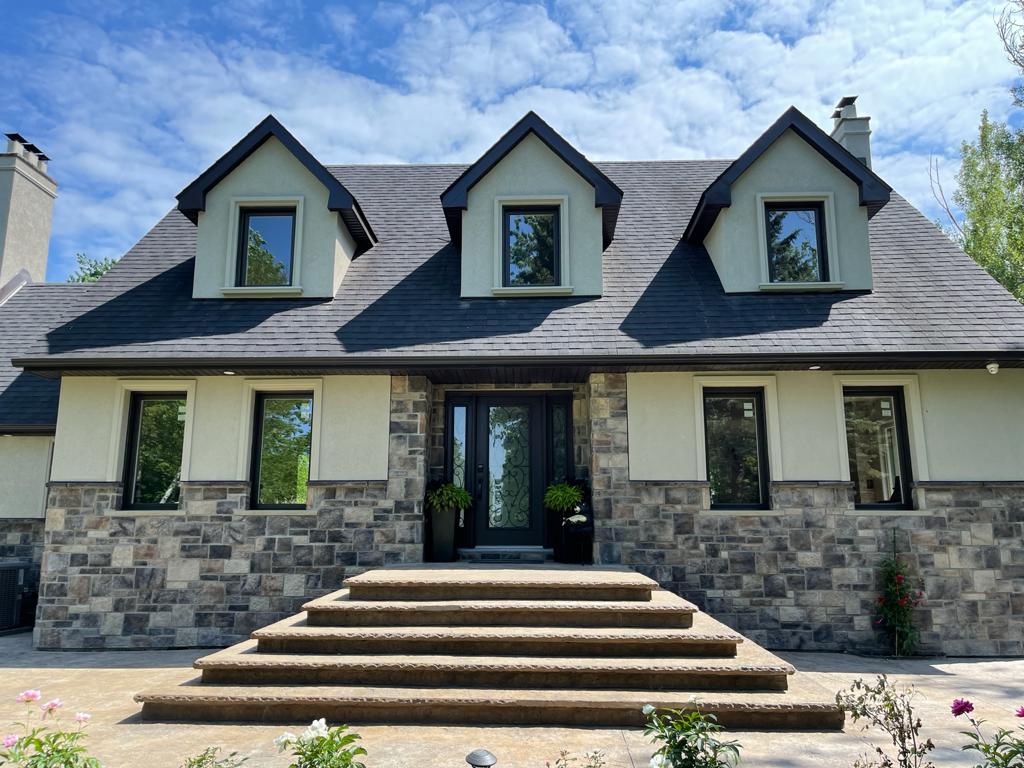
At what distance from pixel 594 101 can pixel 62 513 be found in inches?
359

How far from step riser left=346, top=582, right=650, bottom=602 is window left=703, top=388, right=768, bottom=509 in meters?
2.72

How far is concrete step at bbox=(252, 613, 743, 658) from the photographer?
5230mm

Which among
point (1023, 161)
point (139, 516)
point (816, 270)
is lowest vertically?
point (139, 516)

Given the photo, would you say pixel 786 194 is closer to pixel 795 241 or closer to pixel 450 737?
pixel 795 241

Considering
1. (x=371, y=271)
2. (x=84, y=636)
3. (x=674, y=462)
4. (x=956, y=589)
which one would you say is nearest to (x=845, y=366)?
(x=674, y=462)

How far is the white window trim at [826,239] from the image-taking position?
8.76 meters

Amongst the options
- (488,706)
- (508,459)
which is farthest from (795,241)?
(488,706)

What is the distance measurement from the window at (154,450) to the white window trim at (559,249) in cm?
468

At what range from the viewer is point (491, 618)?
5.76 m

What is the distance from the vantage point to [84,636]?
25.5 feet

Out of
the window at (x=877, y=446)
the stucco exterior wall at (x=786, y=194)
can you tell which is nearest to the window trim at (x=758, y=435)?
the window at (x=877, y=446)

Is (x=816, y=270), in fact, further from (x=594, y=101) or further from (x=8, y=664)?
(x=8, y=664)

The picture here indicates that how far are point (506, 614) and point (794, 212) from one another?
711 cm

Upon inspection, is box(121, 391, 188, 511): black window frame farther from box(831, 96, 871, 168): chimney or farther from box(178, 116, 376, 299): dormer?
box(831, 96, 871, 168): chimney
